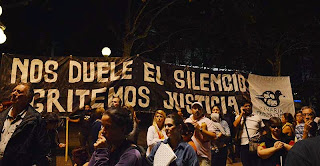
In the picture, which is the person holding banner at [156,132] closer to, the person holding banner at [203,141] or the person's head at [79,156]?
the person holding banner at [203,141]

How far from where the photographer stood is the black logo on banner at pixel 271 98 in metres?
9.36

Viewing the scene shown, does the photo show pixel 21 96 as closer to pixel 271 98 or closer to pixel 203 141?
pixel 203 141

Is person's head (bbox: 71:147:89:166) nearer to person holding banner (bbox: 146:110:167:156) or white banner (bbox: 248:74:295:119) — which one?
person holding banner (bbox: 146:110:167:156)

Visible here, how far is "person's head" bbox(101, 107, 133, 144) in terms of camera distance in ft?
9.05

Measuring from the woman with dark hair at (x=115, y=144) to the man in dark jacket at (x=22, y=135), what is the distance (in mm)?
1485

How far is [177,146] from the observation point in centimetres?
387

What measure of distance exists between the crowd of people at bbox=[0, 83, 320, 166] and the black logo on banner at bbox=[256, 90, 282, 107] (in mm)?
1967

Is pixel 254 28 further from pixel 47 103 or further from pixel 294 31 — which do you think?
pixel 47 103

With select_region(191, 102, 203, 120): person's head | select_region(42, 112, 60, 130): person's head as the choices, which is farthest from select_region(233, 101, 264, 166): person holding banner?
select_region(42, 112, 60, 130): person's head

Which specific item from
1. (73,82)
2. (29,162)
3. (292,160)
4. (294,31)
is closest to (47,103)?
(73,82)

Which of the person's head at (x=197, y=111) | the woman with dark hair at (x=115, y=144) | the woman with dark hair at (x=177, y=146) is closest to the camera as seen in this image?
the woman with dark hair at (x=115, y=144)

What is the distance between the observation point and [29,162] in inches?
155

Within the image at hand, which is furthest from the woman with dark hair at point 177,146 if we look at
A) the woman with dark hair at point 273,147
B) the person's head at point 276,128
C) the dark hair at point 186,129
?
the person's head at point 276,128

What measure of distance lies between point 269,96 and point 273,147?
4872mm
